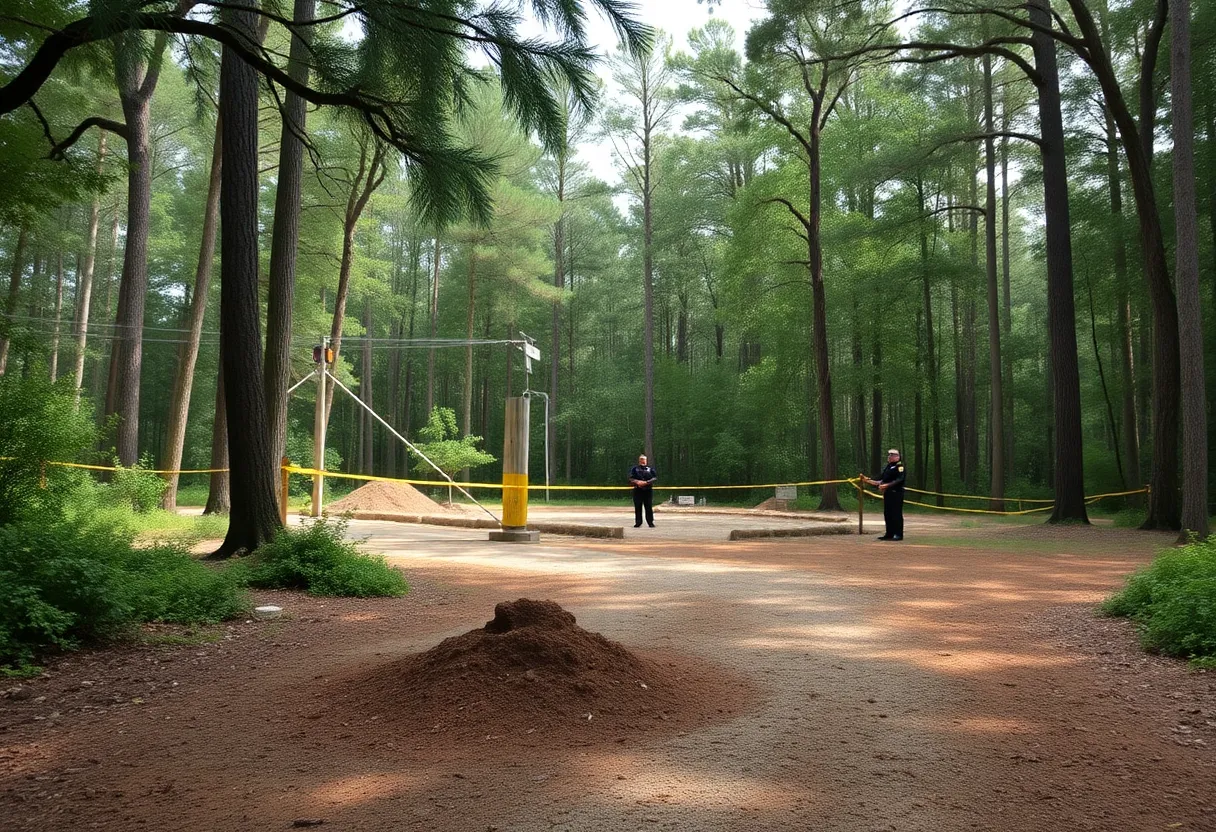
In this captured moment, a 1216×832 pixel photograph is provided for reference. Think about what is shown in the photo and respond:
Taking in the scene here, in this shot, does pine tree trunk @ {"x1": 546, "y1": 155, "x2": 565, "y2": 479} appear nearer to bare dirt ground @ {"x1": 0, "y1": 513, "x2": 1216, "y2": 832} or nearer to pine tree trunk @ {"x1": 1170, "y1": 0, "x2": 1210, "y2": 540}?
pine tree trunk @ {"x1": 1170, "y1": 0, "x2": 1210, "y2": 540}

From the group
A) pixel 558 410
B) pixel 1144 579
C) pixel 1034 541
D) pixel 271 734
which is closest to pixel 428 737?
pixel 271 734

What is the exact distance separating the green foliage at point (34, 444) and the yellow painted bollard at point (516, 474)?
6.19 meters

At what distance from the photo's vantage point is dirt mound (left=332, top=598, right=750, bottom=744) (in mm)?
3865

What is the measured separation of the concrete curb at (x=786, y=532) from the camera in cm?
1616

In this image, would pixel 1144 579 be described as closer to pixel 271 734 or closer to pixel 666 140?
pixel 271 734

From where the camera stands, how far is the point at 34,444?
28.4ft

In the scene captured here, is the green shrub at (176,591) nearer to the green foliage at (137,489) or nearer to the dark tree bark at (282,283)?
the dark tree bark at (282,283)

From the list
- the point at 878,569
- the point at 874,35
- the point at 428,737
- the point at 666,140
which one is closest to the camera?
the point at 428,737

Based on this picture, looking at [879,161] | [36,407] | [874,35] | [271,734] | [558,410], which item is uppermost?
[874,35]

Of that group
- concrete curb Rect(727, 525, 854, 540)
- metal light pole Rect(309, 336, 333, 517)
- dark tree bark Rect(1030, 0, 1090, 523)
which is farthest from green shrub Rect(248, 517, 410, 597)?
dark tree bark Rect(1030, 0, 1090, 523)

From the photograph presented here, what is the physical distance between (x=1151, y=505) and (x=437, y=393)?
156 feet

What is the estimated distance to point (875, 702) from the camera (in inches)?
173

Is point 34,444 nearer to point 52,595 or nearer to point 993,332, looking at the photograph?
point 52,595

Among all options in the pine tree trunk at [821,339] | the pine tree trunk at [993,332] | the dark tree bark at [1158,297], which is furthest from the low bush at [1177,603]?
the pine tree trunk at [993,332]
